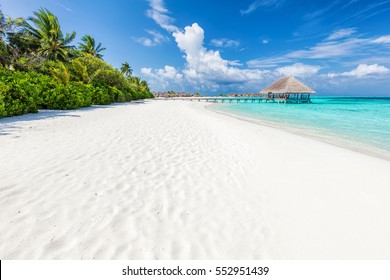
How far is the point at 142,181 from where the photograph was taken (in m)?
3.45

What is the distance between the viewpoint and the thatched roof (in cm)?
4031

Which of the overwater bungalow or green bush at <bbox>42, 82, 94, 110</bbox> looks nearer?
green bush at <bbox>42, 82, 94, 110</bbox>

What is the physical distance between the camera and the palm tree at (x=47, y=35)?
2294 centimetres

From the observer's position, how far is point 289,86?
1617 inches

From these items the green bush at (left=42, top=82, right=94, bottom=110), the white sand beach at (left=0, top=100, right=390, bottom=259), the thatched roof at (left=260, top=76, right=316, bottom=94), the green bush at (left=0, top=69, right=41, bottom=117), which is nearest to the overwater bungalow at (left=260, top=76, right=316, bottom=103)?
the thatched roof at (left=260, top=76, right=316, bottom=94)

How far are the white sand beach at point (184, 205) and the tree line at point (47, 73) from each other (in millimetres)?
6571

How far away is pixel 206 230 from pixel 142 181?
167 centimetres

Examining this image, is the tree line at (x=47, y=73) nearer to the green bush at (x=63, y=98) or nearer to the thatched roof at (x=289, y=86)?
the green bush at (x=63, y=98)

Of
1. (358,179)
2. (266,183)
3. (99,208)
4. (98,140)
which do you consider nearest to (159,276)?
(99,208)

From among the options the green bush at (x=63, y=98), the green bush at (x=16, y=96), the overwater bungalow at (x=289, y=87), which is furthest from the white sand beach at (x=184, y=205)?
the overwater bungalow at (x=289, y=87)

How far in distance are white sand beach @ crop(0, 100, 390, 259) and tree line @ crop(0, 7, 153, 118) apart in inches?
259

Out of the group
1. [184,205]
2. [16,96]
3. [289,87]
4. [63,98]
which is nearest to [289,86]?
[289,87]

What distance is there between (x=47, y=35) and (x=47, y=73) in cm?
927

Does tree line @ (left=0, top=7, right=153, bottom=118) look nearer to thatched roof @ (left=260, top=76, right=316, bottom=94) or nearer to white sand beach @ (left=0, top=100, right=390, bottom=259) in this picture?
white sand beach @ (left=0, top=100, right=390, bottom=259)
